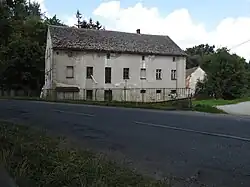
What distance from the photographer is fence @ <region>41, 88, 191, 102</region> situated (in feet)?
150

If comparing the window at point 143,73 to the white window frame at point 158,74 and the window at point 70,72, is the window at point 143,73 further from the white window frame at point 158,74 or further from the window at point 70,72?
the window at point 70,72

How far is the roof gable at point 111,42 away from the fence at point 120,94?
16.4 ft

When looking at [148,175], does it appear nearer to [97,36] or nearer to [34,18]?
[97,36]

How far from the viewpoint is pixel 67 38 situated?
Result: 4719 cm

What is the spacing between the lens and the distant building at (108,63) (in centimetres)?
4603

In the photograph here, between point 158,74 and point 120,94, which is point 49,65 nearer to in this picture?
point 120,94

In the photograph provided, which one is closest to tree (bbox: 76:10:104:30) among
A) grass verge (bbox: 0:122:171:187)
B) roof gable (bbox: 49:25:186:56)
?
roof gable (bbox: 49:25:186:56)

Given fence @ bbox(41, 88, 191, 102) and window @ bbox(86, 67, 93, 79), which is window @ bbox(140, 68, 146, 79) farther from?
window @ bbox(86, 67, 93, 79)

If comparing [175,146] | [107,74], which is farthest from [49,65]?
[175,146]

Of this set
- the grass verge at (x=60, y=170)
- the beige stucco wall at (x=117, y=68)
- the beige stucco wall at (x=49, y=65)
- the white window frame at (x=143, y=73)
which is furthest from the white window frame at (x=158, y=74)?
the grass verge at (x=60, y=170)

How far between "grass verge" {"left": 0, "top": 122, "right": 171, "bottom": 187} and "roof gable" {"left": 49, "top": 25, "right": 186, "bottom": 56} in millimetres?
38625

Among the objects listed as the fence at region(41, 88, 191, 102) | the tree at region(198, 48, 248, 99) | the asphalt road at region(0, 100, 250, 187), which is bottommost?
the asphalt road at region(0, 100, 250, 187)

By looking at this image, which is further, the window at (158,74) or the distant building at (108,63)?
the window at (158,74)

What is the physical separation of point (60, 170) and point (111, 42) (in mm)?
44059
